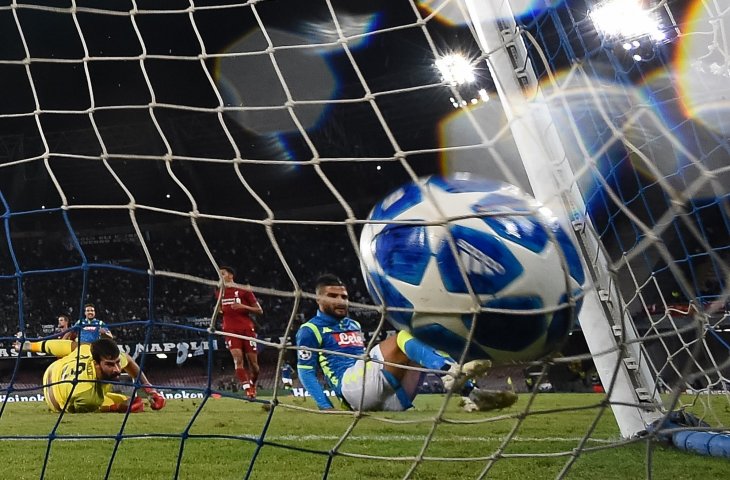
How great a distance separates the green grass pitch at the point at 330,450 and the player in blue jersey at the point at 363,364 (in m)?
0.15

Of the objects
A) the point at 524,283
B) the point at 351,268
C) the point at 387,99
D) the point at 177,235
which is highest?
the point at 524,283

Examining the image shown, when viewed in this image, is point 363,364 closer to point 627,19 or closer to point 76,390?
point 76,390

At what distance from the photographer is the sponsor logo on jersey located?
3.57 m

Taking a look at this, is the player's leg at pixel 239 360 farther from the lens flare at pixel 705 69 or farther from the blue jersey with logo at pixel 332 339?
the lens flare at pixel 705 69

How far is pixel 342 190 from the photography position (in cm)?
1359

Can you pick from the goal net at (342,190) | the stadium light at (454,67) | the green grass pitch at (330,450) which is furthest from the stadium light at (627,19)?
the green grass pitch at (330,450)

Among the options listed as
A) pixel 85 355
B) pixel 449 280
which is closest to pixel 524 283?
pixel 449 280

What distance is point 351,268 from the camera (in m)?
13.2

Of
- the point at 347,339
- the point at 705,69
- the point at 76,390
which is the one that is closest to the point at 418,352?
the point at 347,339

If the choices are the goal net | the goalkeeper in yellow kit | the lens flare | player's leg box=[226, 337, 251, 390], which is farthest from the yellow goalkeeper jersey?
the lens flare

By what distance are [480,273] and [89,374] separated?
326cm

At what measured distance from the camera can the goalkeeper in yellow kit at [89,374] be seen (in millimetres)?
3846

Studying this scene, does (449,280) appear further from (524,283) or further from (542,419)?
(542,419)

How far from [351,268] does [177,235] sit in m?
3.69
